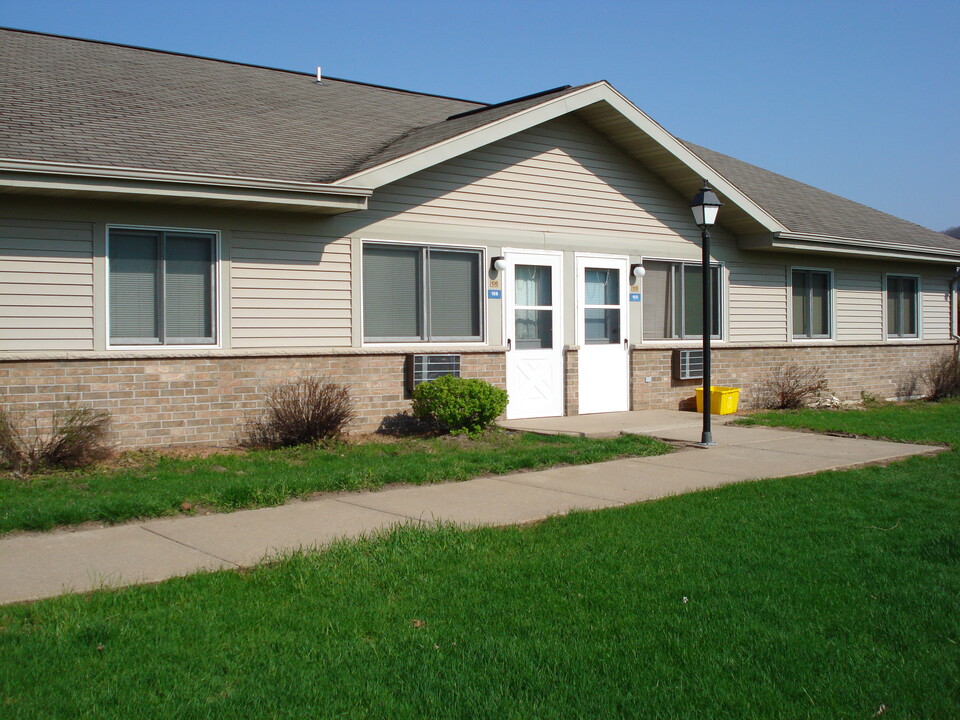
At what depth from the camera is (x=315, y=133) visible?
524 inches

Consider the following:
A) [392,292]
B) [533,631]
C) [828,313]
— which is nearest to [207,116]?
[392,292]

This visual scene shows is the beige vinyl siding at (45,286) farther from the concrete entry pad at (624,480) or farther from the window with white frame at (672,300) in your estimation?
the window with white frame at (672,300)

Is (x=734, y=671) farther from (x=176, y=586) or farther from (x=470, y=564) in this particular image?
(x=176, y=586)

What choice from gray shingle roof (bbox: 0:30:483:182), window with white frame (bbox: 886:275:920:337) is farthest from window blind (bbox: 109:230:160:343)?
window with white frame (bbox: 886:275:920:337)

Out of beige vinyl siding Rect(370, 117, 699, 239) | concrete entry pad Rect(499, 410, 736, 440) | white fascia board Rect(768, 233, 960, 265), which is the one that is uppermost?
beige vinyl siding Rect(370, 117, 699, 239)

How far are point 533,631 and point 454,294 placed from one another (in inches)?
344

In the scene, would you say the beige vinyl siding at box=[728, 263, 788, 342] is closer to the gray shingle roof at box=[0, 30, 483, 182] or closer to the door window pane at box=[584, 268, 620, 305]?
the door window pane at box=[584, 268, 620, 305]

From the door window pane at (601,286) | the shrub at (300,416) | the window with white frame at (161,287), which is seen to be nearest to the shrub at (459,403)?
the shrub at (300,416)

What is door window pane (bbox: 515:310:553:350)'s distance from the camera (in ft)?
45.0

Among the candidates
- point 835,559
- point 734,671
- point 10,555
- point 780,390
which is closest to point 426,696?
point 734,671

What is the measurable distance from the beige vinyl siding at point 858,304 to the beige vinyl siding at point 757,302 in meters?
1.72

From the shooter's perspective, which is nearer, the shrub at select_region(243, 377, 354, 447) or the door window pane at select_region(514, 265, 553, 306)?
the shrub at select_region(243, 377, 354, 447)

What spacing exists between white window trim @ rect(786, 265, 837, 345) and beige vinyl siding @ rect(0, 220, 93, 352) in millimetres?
12341

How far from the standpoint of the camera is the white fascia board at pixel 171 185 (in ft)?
30.2
